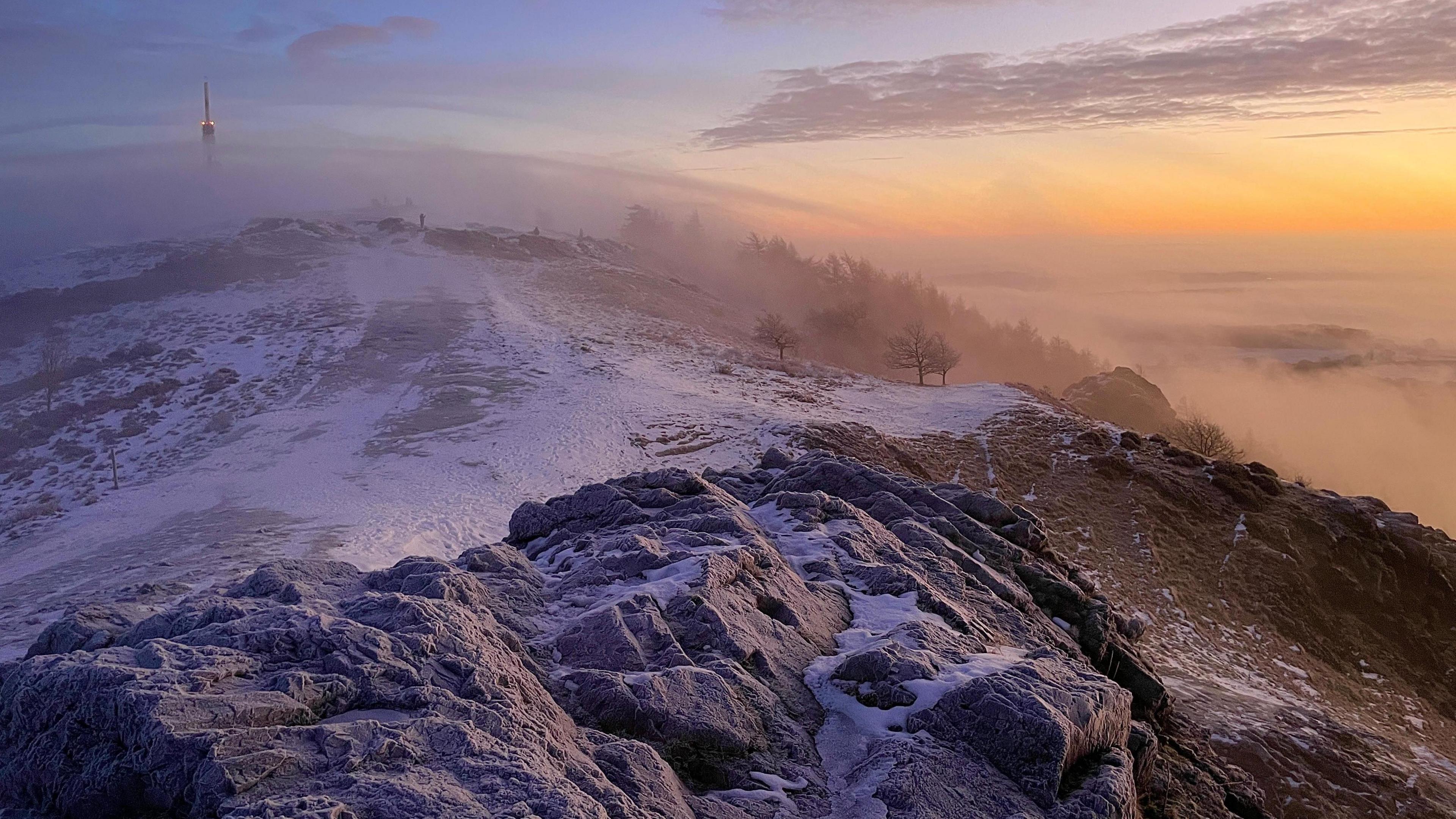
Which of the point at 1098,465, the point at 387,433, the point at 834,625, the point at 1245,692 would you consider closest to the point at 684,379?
the point at 387,433

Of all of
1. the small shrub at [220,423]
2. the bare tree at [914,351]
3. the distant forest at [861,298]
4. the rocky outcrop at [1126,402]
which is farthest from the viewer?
the distant forest at [861,298]

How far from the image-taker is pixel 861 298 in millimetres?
111688

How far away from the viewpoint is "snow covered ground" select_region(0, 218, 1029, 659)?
2227 centimetres

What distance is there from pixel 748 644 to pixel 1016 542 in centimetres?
769

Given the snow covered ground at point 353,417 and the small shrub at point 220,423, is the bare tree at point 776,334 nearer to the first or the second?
the snow covered ground at point 353,417

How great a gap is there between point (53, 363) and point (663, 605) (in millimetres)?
49163

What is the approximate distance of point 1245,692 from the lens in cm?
1919

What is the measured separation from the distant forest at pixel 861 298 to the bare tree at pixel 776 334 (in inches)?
1605

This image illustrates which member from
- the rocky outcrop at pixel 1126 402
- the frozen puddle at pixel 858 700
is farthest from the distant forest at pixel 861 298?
the frozen puddle at pixel 858 700

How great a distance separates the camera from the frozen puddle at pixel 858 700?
739cm

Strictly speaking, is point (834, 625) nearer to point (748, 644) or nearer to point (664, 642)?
point (748, 644)

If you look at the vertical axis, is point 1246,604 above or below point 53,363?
below

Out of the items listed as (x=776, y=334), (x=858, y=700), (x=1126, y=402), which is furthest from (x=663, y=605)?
(x=1126, y=402)

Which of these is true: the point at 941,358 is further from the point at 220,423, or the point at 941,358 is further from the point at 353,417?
the point at 220,423
